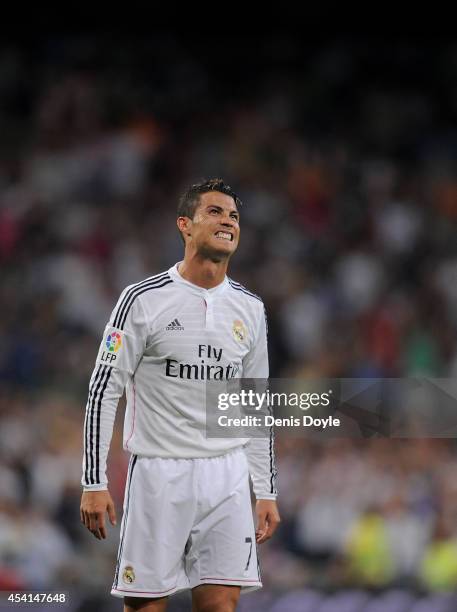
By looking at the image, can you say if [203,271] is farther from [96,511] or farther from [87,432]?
[96,511]

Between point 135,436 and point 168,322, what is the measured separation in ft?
1.34

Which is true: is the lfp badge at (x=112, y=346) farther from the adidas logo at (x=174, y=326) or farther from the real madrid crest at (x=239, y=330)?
the real madrid crest at (x=239, y=330)

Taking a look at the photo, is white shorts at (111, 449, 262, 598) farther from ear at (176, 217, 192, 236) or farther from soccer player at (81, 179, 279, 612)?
ear at (176, 217, 192, 236)

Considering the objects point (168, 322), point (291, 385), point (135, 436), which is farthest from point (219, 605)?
point (291, 385)

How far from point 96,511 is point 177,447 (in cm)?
35

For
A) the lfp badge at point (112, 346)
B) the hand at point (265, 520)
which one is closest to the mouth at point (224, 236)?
the lfp badge at point (112, 346)

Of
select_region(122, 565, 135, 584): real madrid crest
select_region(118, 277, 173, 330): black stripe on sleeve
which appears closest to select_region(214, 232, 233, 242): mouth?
select_region(118, 277, 173, 330): black stripe on sleeve

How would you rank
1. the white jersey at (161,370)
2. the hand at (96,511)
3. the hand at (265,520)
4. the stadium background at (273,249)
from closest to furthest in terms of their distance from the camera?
the hand at (96,511) < the white jersey at (161,370) < the hand at (265,520) < the stadium background at (273,249)

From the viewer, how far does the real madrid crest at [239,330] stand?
3.54 meters

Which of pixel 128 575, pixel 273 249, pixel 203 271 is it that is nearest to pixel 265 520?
pixel 128 575

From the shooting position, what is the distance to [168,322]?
11.3 feet

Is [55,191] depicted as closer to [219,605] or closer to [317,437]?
[317,437]

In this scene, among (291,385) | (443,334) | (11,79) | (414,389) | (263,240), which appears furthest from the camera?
(11,79)

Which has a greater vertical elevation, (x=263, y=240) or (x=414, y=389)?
(x=263, y=240)
